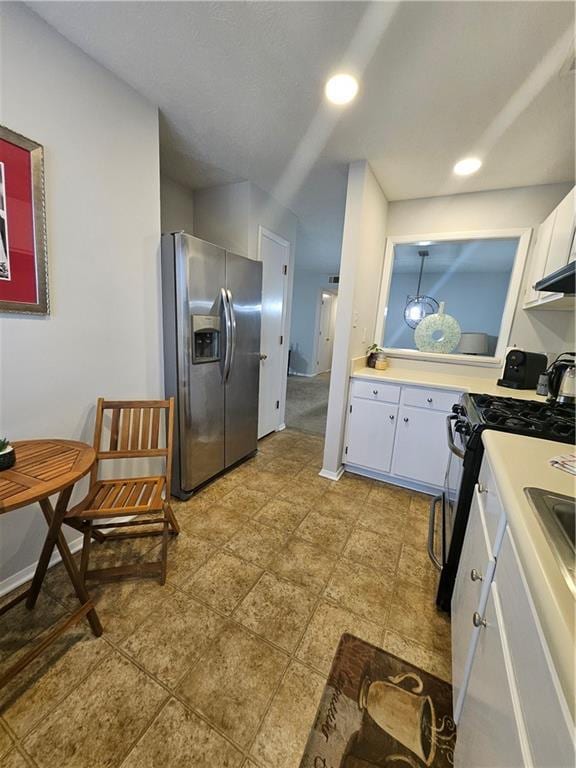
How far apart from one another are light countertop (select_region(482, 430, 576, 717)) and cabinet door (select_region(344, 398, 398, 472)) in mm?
1304

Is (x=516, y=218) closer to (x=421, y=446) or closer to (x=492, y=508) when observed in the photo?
(x=421, y=446)

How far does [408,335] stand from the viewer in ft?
19.2

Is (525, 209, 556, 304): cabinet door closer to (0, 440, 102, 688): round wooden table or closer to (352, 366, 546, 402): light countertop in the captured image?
(352, 366, 546, 402): light countertop

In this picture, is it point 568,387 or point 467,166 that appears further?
point 467,166

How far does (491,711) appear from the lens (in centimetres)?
67

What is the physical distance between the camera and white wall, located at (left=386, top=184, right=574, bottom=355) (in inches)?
92.8

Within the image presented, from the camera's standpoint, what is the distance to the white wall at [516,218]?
2357mm

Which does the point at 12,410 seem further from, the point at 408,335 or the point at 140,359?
the point at 408,335

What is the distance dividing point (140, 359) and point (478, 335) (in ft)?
10.4

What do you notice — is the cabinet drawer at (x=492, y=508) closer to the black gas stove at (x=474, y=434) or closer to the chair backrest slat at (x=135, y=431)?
the black gas stove at (x=474, y=434)

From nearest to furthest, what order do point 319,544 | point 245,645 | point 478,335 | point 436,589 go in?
point 245,645 < point 436,589 < point 319,544 < point 478,335

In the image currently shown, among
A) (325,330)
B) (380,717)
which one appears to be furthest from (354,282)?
(325,330)

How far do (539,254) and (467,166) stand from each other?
2.76ft

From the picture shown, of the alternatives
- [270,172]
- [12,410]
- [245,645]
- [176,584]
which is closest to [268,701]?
[245,645]
